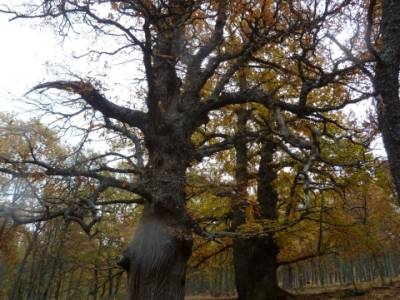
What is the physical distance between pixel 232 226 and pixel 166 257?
7.25 m

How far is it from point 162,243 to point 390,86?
4528 millimetres

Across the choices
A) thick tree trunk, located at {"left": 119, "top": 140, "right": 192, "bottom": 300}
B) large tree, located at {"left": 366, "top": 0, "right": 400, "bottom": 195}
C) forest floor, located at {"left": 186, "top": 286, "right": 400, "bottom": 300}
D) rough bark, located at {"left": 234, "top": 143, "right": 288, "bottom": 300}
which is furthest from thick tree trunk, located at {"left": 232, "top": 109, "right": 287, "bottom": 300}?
large tree, located at {"left": 366, "top": 0, "right": 400, "bottom": 195}

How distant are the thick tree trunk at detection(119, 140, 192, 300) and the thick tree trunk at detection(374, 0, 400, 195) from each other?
12.7 ft

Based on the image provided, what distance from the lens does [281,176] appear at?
46.6 feet

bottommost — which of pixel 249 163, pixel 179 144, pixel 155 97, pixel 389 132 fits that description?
pixel 389 132

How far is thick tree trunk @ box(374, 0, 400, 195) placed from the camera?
13.8 ft

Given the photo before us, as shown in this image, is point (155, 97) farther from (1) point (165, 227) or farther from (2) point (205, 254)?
(2) point (205, 254)

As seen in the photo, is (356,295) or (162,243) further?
(356,295)

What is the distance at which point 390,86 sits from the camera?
4.34 metres

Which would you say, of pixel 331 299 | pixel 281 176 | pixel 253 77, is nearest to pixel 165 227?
pixel 253 77

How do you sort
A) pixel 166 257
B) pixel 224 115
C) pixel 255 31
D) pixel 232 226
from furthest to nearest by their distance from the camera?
pixel 232 226 → pixel 224 115 → pixel 255 31 → pixel 166 257

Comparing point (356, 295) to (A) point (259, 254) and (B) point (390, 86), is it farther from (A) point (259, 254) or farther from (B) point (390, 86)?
(B) point (390, 86)

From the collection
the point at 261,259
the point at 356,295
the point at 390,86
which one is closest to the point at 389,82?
the point at 390,86

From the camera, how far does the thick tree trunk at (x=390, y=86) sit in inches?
165
